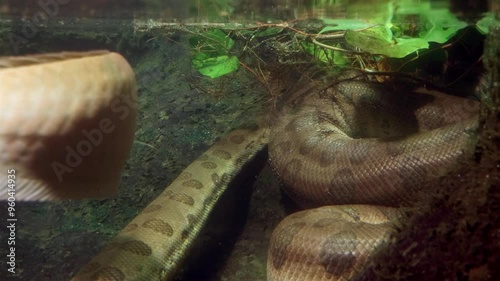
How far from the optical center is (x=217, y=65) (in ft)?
13.1

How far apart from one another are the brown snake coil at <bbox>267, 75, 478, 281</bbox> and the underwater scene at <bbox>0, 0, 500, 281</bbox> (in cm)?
1

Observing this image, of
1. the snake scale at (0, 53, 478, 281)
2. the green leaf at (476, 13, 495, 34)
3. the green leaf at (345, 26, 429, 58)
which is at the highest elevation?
the green leaf at (476, 13, 495, 34)

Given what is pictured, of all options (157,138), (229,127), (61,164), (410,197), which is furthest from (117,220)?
(410,197)

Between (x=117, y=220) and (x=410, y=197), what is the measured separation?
2161 mm

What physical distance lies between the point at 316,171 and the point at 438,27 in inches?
51.2

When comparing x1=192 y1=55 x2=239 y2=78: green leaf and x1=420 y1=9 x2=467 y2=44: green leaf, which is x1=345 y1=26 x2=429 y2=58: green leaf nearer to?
x1=420 y1=9 x2=467 y2=44: green leaf

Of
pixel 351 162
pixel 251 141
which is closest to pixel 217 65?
pixel 251 141

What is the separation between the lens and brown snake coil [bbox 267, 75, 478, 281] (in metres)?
2.32

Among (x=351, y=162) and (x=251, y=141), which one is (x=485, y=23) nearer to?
(x=351, y=162)

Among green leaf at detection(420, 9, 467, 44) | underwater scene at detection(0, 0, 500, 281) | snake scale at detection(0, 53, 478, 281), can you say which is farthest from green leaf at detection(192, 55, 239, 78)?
green leaf at detection(420, 9, 467, 44)

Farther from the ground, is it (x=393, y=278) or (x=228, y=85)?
(x=393, y=278)

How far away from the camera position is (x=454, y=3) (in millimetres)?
2430

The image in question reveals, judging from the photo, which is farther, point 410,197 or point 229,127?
point 229,127

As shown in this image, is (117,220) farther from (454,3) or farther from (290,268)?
(454,3)
